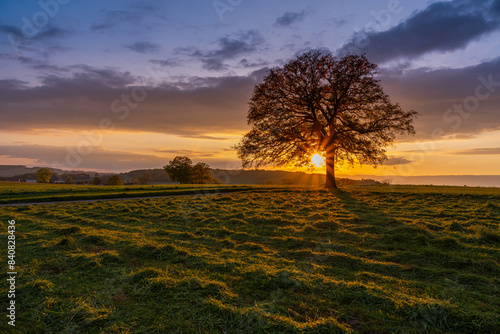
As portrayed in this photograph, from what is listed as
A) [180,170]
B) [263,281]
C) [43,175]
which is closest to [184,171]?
[180,170]

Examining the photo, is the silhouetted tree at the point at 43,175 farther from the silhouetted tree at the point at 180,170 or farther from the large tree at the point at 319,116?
the large tree at the point at 319,116

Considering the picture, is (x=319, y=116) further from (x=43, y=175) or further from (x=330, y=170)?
(x=43, y=175)

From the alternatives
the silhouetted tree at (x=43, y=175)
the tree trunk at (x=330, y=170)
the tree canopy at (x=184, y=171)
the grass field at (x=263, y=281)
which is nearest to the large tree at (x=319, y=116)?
the tree trunk at (x=330, y=170)

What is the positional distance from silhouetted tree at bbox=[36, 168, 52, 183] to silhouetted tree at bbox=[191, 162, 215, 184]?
176ft

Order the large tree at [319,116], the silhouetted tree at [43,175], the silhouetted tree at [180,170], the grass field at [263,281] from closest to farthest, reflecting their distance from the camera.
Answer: the grass field at [263,281] → the large tree at [319,116] → the silhouetted tree at [180,170] → the silhouetted tree at [43,175]

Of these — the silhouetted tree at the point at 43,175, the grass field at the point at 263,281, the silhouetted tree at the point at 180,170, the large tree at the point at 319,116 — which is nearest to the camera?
the grass field at the point at 263,281

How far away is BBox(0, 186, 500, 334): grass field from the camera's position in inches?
174

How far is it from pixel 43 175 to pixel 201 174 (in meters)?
58.0

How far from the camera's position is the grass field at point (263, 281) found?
4.41 m

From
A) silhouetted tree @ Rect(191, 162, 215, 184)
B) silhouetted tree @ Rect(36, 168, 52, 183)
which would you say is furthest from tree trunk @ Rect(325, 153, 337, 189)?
silhouetted tree @ Rect(36, 168, 52, 183)

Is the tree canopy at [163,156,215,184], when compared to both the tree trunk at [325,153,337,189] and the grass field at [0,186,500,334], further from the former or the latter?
the grass field at [0,186,500,334]

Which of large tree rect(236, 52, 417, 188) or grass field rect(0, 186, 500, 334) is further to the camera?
large tree rect(236, 52, 417, 188)

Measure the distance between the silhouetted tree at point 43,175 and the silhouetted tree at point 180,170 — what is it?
46249 millimetres

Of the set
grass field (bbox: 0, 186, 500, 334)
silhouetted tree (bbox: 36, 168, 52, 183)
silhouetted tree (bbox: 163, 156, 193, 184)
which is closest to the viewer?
grass field (bbox: 0, 186, 500, 334)
